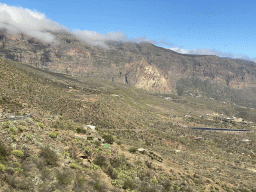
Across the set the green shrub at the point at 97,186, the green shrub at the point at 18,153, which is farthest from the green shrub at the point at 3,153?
the green shrub at the point at 97,186


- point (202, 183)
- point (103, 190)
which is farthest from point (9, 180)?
point (202, 183)

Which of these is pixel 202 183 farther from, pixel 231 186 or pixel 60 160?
pixel 60 160

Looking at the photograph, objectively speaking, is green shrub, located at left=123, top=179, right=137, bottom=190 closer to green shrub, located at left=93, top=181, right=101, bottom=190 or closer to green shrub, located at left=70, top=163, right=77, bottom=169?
green shrub, located at left=93, top=181, right=101, bottom=190

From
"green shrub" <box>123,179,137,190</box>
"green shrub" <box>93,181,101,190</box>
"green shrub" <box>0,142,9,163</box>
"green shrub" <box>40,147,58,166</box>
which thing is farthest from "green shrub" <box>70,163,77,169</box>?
"green shrub" <box>0,142,9,163</box>

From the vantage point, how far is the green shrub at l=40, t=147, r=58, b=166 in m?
18.0

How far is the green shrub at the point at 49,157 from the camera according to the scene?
710 inches

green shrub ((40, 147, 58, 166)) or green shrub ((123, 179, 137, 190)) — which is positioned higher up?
green shrub ((40, 147, 58, 166))

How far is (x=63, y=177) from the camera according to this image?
53.4 feet

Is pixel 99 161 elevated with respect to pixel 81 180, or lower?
lower

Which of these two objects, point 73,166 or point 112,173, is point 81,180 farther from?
point 112,173

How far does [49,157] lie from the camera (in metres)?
18.5

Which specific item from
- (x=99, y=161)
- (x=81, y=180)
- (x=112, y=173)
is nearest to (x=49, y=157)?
(x=81, y=180)

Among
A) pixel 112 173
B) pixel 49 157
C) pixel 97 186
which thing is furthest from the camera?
pixel 112 173

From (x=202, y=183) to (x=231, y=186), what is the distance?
256 inches
